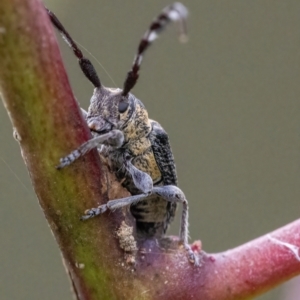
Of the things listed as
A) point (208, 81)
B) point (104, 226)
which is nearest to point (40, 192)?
point (104, 226)

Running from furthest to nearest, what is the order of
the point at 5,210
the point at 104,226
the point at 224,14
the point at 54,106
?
the point at 224,14 < the point at 5,210 < the point at 104,226 < the point at 54,106

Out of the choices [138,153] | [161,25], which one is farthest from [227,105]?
[161,25]

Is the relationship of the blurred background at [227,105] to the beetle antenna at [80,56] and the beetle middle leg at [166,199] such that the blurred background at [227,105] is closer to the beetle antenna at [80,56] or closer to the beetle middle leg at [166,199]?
the beetle middle leg at [166,199]

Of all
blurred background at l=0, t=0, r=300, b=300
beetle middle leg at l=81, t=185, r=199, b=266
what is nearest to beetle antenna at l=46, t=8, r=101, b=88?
beetle middle leg at l=81, t=185, r=199, b=266

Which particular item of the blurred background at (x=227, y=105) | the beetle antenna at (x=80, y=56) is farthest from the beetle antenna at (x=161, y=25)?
the blurred background at (x=227, y=105)

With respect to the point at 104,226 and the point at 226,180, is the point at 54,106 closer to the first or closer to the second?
the point at 104,226
